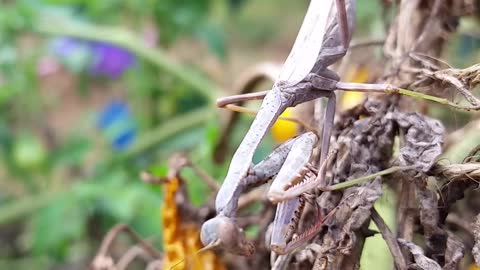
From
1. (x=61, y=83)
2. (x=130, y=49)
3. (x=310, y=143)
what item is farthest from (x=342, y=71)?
(x=61, y=83)

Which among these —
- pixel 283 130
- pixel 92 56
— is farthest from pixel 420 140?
pixel 92 56

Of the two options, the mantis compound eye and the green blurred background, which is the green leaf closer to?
the green blurred background

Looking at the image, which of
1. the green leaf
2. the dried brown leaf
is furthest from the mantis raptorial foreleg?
the green leaf

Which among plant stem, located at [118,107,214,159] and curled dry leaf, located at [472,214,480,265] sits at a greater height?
curled dry leaf, located at [472,214,480,265]

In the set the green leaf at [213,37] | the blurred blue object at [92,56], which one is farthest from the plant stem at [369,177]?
the blurred blue object at [92,56]

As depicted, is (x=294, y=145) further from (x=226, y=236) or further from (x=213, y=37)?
(x=213, y=37)

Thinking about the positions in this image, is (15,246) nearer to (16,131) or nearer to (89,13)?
(16,131)

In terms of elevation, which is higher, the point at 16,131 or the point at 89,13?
the point at 89,13
